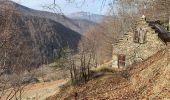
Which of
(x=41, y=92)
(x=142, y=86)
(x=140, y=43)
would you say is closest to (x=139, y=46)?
(x=140, y=43)

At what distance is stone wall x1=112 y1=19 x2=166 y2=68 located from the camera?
44.8 meters

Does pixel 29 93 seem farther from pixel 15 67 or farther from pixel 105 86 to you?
pixel 15 67

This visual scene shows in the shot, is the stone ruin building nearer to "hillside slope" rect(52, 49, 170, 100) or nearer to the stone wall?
the stone wall

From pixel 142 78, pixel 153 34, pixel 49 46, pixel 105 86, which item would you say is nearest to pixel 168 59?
pixel 142 78

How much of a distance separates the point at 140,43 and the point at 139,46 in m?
0.38

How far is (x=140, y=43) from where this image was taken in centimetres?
4625

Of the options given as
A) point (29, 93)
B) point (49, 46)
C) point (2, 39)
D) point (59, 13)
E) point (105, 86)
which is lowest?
point (49, 46)

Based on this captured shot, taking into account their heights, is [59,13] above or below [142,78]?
above

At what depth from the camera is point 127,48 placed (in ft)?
155

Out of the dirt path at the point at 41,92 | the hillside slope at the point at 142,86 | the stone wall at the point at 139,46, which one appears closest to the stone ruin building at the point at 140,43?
the stone wall at the point at 139,46

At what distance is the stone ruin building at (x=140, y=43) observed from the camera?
147 feet

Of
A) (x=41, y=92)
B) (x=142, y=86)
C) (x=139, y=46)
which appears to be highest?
(x=142, y=86)

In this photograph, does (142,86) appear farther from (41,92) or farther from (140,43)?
(41,92)

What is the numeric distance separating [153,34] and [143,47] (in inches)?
77.9
